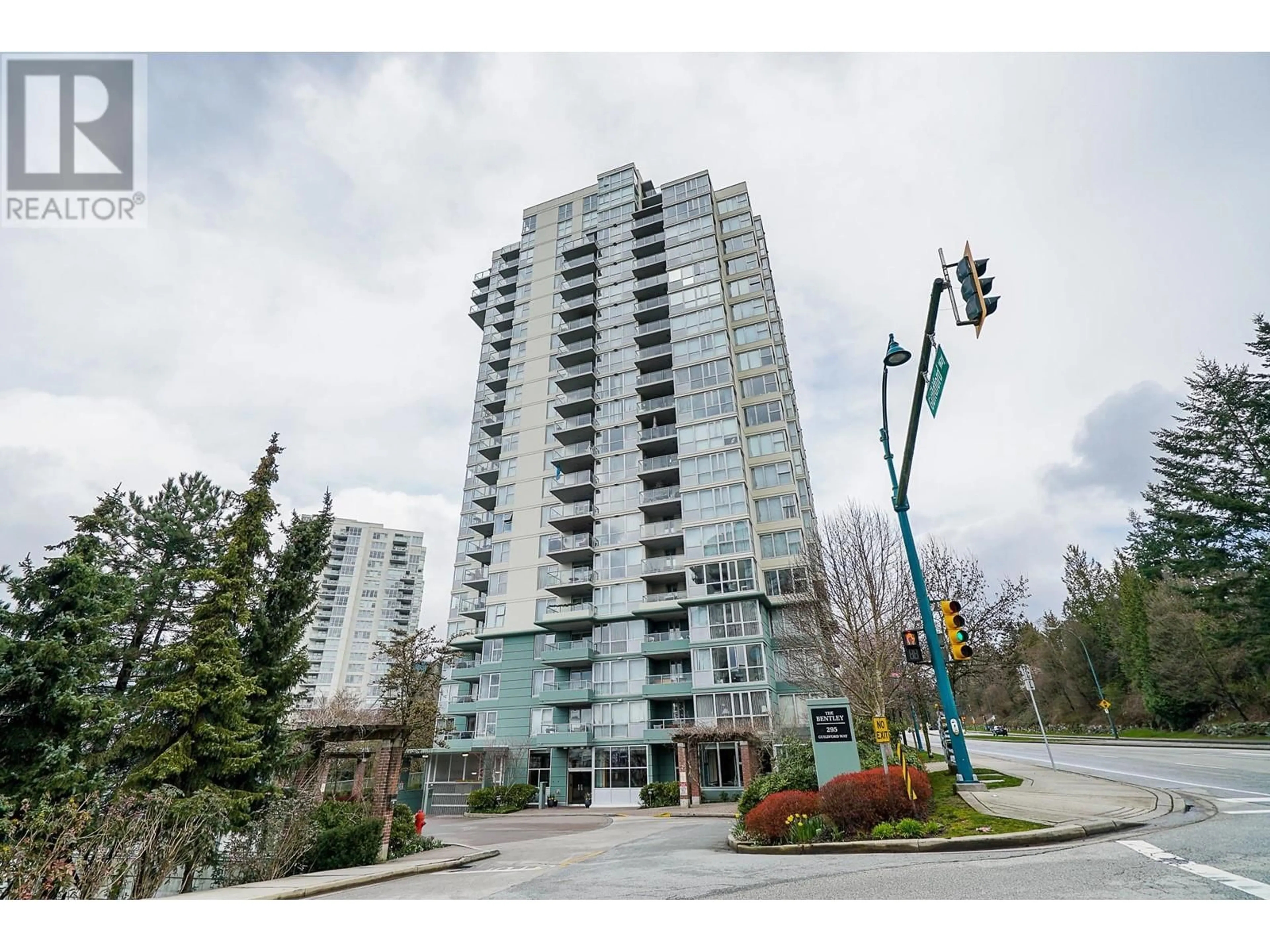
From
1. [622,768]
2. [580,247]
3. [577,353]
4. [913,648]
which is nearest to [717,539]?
[622,768]

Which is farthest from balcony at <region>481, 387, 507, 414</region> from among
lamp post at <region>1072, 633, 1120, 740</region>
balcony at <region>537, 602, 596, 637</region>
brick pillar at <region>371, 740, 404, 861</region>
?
lamp post at <region>1072, 633, 1120, 740</region>

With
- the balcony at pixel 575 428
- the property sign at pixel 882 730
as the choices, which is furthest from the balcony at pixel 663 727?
the property sign at pixel 882 730

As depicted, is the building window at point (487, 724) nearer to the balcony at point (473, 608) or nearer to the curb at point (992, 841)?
the balcony at point (473, 608)

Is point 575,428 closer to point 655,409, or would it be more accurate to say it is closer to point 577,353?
point 655,409

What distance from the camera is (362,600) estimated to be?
363 feet

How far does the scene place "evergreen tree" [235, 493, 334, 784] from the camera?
46.0 ft

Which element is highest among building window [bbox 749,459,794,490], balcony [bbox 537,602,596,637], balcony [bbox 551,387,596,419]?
balcony [bbox 551,387,596,419]

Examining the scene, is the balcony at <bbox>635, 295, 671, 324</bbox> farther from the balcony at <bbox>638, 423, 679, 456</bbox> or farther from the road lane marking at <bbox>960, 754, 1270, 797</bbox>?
the road lane marking at <bbox>960, 754, 1270, 797</bbox>

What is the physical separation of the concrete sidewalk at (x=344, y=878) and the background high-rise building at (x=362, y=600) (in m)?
90.6

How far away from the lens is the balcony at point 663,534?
39.4 meters

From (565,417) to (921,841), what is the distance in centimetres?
4183

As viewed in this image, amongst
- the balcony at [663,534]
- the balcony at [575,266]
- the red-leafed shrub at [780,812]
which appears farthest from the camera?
the balcony at [575,266]

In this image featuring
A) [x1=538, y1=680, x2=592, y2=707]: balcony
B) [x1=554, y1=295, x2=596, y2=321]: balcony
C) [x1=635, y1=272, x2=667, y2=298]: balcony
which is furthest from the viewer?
[x1=554, y1=295, x2=596, y2=321]: balcony

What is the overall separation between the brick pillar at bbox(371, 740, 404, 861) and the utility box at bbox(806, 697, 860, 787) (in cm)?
1035
